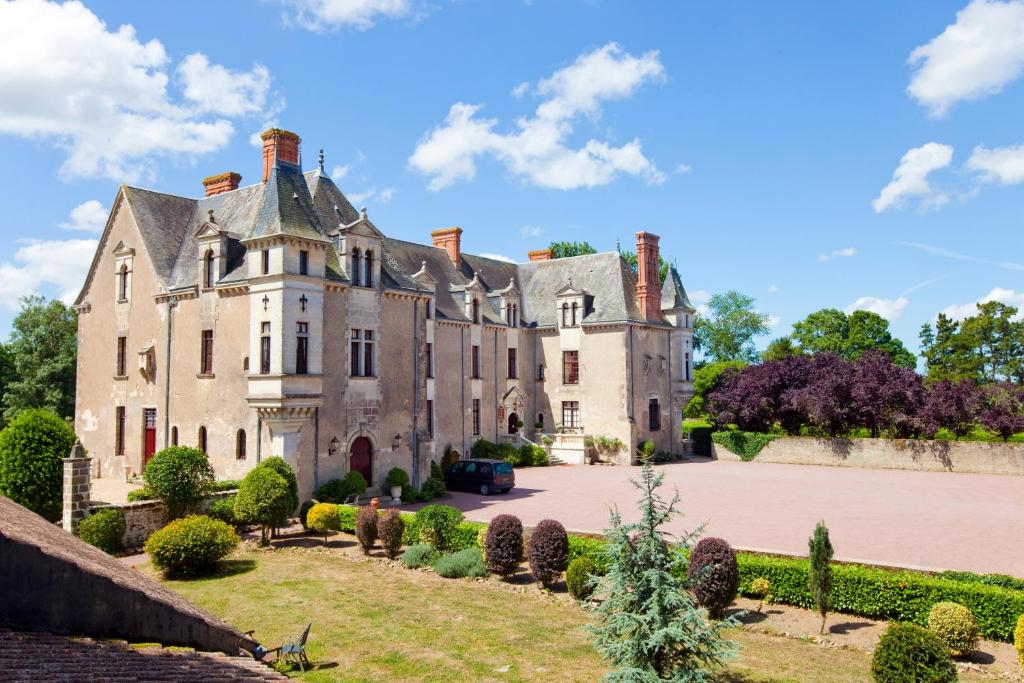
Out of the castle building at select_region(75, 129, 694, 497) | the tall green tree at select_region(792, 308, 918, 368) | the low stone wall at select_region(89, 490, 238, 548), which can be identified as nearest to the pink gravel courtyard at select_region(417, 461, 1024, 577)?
the castle building at select_region(75, 129, 694, 497)

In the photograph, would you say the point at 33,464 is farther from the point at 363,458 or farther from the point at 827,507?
the point at 827,507

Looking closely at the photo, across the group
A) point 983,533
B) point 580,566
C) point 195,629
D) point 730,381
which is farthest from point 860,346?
point 195,629

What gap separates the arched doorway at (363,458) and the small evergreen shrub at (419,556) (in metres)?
7.93

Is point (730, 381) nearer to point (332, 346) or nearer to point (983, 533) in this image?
point (983, 533)

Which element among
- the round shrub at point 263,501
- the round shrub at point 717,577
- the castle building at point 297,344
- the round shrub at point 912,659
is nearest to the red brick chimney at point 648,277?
the castle building at point 297,344

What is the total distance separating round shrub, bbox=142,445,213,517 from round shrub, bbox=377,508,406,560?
21.6 feet

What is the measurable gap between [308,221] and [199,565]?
508 inches

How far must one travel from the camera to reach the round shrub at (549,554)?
18125 mm

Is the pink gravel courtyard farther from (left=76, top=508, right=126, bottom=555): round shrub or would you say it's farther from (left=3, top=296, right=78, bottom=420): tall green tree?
(left=3, top=296, right=78, bottom=420): tall green tree

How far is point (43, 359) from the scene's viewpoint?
4919 cm

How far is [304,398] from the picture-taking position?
25.7 meters

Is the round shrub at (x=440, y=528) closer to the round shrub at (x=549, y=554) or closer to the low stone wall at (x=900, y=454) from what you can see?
the round shrub at (x=549, y=554)

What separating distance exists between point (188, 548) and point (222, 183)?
811 inches

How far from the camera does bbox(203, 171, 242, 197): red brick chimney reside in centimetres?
3409
